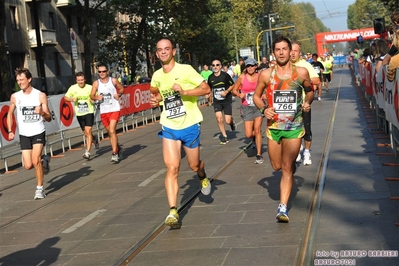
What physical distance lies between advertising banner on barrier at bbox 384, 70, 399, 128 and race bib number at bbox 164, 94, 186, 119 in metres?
3.68

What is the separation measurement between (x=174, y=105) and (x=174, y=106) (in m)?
0.01

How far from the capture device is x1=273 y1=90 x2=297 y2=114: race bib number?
7332 mm

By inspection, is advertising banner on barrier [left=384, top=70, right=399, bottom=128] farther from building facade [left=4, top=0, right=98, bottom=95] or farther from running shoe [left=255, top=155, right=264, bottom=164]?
building facade [left=4, top=0, right=98, bottom=95]

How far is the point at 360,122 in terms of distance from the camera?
17781 millimetres

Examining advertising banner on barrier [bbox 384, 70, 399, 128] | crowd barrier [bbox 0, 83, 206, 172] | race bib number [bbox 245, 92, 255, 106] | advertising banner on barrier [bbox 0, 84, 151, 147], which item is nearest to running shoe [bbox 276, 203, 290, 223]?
advertising banner on barrier [bbox 384, 70, 399, 128]

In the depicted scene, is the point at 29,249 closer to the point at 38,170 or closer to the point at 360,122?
the point at 38,170

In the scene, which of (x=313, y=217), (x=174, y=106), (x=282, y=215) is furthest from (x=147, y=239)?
(x=313, y=217)

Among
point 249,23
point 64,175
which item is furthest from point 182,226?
point 249,23

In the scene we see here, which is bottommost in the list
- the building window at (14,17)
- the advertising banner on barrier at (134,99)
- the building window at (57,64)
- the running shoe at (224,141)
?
the running shoe at (224,141)

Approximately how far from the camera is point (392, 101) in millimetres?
10945

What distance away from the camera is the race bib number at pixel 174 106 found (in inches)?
302

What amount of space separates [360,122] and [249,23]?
57850 mm

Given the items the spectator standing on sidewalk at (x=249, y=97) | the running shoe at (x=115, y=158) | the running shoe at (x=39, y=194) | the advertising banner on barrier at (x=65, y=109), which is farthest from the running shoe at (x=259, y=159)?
the advertising banner on barrier at (x=65, y=109)

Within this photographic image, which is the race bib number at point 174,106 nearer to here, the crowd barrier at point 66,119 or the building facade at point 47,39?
the crowd barrier at point 66,119
